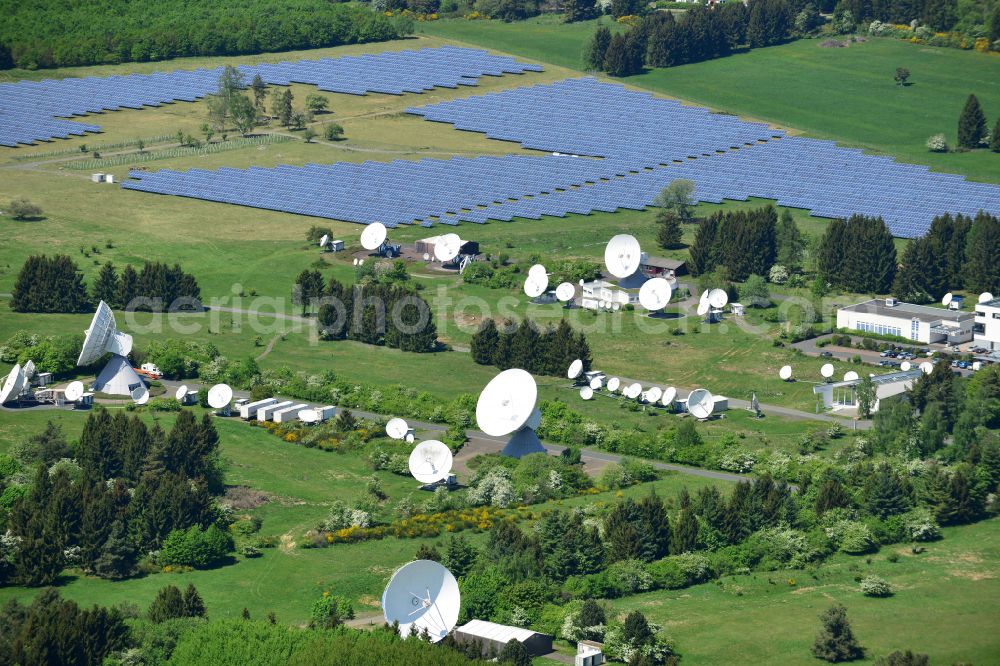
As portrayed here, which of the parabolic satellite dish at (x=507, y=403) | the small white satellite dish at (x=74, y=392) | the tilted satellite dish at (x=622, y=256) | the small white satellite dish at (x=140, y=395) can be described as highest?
the tilted satellite dish at (x=622, y=256)

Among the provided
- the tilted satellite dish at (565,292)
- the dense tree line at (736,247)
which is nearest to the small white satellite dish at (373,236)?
the tilted satellite dish at (565,292)

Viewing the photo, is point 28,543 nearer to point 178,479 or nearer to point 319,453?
point 178,479

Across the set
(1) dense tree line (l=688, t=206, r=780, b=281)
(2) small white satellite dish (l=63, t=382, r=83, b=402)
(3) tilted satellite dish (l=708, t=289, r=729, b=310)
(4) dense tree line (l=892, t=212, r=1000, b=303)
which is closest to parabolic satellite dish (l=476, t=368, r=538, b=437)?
(2) small white satellite dish (l=63, t=382, r=83, b=402)

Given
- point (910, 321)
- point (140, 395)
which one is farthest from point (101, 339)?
point (910, 321)

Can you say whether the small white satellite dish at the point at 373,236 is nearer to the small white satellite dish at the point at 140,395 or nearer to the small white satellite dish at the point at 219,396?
the small white satellite dish at the point at 140,395

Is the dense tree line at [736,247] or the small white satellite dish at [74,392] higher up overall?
the dense tree line at [736,247]

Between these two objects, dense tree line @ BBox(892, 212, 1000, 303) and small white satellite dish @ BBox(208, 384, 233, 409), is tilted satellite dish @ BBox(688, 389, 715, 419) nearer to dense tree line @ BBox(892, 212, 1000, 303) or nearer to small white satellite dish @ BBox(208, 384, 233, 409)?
small white satellite dish @ BBox(208, 384, 233, 409)
